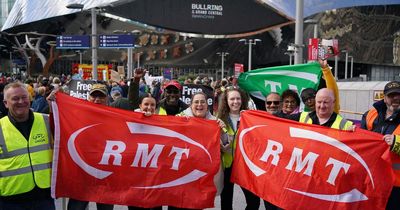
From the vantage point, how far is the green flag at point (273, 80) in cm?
782

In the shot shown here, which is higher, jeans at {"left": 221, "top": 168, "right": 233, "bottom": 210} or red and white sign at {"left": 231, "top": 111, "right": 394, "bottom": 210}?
red and white sign at {"left": 231, "top": 111, "right": 394, "bottom": 210}

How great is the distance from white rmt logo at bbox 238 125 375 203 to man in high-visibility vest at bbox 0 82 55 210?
2115 millimetres

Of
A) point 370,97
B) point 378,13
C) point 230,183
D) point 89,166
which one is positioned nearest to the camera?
point 89,166

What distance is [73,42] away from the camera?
20453mm

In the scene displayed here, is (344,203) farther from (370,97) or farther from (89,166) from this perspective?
(370,97)

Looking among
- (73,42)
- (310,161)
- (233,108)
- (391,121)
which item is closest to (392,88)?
(391,121)

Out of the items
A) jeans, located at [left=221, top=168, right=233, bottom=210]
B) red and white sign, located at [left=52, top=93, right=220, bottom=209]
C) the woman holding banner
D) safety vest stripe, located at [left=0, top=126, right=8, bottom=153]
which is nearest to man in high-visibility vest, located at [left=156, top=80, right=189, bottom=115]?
the woman holding banner

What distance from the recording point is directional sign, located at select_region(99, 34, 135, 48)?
1934 centimetres

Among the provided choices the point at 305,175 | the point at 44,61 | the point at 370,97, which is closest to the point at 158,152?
the point at 305,175

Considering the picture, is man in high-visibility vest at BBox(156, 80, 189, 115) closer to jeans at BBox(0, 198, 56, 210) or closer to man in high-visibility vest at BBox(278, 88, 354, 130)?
man in high-visibility vest at BBox(278, 88, 354, 130)

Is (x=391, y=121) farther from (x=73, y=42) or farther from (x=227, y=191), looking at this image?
(x=73, y=42)

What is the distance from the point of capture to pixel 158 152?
537 cm

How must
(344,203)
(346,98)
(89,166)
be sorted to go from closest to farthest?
(344,203) → (89,166) → (346,98)

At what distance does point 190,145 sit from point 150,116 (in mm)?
523
